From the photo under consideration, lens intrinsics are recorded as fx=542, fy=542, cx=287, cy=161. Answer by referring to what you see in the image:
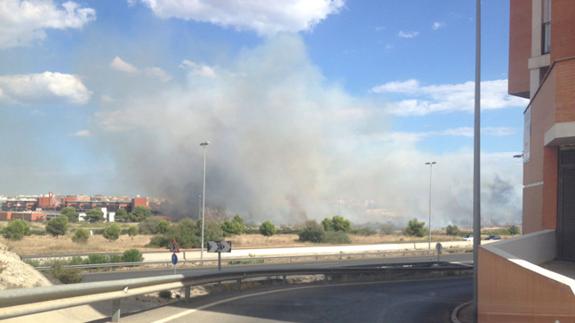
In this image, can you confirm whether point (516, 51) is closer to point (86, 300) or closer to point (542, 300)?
point (542, 300)

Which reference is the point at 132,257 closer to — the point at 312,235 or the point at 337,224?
the point at 312,235

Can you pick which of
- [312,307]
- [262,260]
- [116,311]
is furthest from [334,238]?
[116,311]

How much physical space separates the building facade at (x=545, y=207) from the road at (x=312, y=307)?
2906 millimetres

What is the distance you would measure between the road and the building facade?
2.91 m

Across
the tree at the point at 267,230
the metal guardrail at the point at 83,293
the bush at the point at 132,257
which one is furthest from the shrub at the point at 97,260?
the tree at the point at 267,230

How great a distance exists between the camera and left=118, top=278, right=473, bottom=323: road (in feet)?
36.5

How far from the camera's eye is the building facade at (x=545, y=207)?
7840 mm

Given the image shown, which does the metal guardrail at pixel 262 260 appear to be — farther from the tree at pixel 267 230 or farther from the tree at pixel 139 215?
the tree at pixel 139 215

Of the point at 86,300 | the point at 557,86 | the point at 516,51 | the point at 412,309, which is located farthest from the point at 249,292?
the point at 516,51

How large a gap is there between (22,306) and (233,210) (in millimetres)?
155351

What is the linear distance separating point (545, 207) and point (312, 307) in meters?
7.19

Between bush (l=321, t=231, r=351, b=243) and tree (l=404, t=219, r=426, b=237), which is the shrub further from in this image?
tree (l=404, t=219, r=426, b=237)

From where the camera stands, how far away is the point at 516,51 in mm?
25438

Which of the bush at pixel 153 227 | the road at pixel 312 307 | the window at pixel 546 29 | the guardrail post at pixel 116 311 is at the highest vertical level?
the window at pixel 546 29
